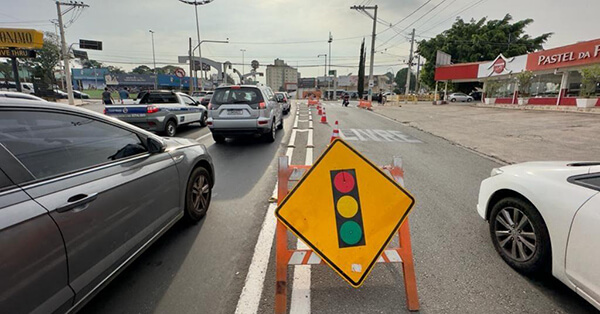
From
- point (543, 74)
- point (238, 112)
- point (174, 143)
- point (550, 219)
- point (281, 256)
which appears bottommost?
point (281, 256)

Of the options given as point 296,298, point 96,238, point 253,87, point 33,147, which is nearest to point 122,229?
point 96,238

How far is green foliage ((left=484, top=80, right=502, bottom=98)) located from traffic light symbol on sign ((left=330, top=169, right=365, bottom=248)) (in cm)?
3584

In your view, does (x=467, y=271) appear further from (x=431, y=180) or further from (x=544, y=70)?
(x=544, y=70)

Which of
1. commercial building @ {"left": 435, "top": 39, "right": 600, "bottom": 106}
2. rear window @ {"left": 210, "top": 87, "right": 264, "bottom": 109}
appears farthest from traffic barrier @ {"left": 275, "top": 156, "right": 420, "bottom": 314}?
commercial building @ {"left": 435, "top": 39, "right": 600, "bottom": 106}

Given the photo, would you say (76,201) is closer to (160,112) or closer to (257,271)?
(257,271)

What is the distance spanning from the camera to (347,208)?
243 centimetres

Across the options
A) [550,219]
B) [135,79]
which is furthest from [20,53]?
[135,79]

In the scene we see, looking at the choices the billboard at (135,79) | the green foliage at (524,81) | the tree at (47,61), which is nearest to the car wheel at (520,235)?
the green foliage at (524,81)

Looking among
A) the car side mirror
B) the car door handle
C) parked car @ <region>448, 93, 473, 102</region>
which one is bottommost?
the car door handle

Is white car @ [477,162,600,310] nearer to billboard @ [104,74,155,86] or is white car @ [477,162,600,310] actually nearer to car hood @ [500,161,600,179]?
car hood @ [500,161,600,179]

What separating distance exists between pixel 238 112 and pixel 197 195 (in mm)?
5027

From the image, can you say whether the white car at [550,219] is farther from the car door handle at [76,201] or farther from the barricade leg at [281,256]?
the car door handle at [76,201]

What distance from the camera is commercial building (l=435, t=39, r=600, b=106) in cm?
2116

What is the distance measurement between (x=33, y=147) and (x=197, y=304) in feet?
5.56
